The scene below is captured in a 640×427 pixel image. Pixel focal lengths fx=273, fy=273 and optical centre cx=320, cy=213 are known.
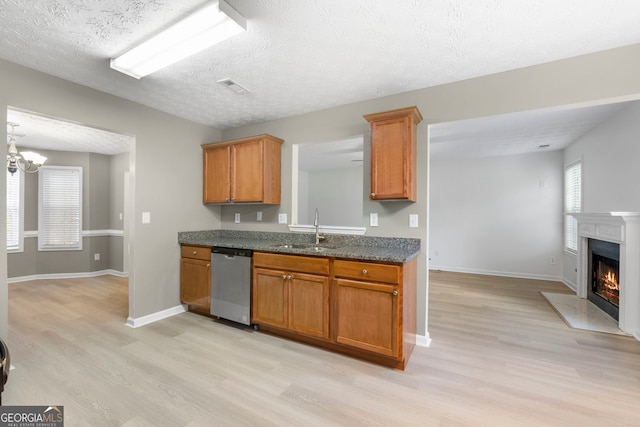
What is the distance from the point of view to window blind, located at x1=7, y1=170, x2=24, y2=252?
15.7 feet

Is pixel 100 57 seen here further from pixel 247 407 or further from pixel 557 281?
pixel 557 281

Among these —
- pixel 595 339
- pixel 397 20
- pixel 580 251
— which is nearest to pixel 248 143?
pixel 397 20

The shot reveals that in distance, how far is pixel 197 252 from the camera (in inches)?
128

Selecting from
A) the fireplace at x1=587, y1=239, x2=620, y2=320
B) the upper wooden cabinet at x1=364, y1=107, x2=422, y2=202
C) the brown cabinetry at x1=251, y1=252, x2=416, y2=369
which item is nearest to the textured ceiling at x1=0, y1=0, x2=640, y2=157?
the upper wooden cabinet at x1=364, y1=107, x2=422, y2=202

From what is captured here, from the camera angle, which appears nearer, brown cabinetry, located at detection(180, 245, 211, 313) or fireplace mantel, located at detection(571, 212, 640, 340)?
fireplace mantel, located at detection(571, 212, 640, 340)

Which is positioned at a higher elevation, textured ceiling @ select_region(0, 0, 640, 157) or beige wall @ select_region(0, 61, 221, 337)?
textured ceiling @ select_region(0, 0, 640, 157)

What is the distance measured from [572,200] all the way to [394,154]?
4383mm

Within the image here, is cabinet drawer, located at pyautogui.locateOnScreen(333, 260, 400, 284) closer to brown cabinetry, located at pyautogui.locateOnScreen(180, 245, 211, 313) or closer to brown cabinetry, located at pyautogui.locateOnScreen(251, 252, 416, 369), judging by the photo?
brown cabinetry, located at pyautogui.locateOnScreen(251, 252, 416, 369)

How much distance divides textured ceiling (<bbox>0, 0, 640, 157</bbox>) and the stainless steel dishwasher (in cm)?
168

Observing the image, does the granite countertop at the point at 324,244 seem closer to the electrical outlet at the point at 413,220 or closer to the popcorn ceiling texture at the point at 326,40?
the electrical outlet at the point at 413,220

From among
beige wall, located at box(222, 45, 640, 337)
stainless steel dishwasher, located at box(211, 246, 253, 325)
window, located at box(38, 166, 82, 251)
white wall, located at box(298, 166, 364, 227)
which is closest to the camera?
beige wall, located at box(222, 45, 640, 337)

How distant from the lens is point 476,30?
5.90 feet

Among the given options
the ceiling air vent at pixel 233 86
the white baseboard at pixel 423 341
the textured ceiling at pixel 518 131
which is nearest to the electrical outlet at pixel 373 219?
the textured ceiling at pixel 518 131

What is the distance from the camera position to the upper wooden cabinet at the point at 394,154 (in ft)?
7.83
